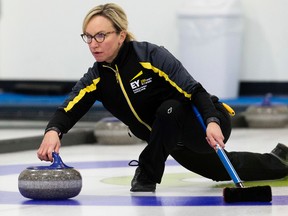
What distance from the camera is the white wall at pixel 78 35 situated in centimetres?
1055

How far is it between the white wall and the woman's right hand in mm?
6308

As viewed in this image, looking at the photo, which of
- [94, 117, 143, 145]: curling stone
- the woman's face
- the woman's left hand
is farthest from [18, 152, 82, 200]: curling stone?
[94, 117, 143, 145]: curling stone

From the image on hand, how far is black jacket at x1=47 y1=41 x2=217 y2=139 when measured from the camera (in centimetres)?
436

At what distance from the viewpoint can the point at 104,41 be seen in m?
4.33

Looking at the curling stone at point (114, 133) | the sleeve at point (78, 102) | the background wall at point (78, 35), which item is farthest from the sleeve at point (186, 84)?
the background wall at point (78, 35)

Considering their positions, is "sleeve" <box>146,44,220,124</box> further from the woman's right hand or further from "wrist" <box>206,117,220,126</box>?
the woman's right hand

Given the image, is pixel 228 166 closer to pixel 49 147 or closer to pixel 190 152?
pixel 190 152

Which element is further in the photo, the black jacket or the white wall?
the white wall

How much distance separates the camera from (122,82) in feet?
14.4

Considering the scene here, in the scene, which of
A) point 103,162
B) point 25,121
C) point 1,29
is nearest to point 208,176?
point 103,162

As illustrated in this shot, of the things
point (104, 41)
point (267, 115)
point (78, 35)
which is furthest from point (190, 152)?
point (78, 35)

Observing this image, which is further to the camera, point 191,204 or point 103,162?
point 103,162

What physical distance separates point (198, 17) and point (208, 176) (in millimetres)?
5666

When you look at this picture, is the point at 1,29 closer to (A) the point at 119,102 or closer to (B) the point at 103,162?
(B) the point at 103,162
